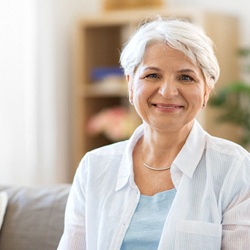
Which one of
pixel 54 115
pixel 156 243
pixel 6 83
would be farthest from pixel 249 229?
pixel 54 115

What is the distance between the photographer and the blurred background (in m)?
4.02

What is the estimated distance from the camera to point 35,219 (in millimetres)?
2301

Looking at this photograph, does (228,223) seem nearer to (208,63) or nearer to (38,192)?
(208,63)

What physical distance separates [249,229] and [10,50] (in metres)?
2.53

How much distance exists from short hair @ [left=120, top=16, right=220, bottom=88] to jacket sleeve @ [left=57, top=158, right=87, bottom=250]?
1.24 feet

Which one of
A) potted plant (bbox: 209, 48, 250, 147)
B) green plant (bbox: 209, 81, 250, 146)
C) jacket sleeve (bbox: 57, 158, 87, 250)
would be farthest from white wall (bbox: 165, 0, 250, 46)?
jacket sleeve (bbox: 57, 158, 87, 250)

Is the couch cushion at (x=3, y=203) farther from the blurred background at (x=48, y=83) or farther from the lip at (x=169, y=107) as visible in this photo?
the blurred background at (x=48, y=83)

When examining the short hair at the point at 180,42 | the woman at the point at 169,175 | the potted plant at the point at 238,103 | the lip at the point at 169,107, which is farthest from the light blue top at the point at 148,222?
the potted plant at the point at 238,103

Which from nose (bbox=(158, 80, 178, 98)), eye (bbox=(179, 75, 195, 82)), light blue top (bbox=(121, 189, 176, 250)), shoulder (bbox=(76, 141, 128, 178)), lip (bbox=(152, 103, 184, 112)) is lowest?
light blue top (bbox=(121, 189, 176, 250))

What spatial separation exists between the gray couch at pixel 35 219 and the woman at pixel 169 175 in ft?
0.76

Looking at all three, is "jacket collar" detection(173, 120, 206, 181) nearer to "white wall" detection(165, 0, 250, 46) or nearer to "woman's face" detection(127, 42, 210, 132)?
"woman's face" detection(127, 42, 210, 132)

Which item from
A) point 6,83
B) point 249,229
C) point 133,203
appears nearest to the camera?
point 249,229

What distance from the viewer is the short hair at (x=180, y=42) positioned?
1.86 metres

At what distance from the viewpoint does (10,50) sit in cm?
402
